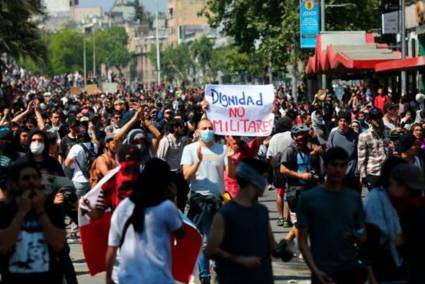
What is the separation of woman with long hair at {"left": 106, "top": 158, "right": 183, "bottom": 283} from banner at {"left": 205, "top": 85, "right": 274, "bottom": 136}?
7.42 m

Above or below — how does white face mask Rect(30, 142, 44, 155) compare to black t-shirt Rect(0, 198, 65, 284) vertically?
above

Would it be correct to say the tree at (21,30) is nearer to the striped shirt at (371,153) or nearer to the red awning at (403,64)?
the red awning at (403,64)

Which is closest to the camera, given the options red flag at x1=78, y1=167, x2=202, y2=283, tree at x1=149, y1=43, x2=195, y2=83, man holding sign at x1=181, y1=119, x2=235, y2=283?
red flag at x1=78, y1=167, x2=202, y2=283

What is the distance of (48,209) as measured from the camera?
8859 mm

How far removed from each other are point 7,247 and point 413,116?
68.7ft

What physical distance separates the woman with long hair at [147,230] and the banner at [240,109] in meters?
7.42

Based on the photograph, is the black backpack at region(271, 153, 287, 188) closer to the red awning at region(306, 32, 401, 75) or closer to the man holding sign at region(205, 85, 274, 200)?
the man holding sign at region(205, 85, 274, 200)

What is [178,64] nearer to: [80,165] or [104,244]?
[80,165]

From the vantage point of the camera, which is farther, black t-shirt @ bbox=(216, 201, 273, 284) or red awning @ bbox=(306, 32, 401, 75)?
red awning @ bbox=(306, 32, 401, 75)

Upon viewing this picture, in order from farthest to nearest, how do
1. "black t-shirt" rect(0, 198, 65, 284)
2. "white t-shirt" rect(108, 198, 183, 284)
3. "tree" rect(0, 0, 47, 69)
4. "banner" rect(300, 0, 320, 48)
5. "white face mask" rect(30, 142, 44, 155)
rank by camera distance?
"tree" rect(0, 0, 47, 69), "banner" rect(300, 0, 320, 48), "white face mask" rect(30, 142, 44, 155), "white t-shirt" rect(108, 198, 183, 284), "black t-shirt" rect(0, 198, 65, 284)

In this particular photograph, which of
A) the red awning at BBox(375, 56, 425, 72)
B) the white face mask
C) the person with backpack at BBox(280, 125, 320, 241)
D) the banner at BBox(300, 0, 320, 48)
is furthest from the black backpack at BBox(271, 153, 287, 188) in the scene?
the banner at BBox(300, 0, 320, 48)

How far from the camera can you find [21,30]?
59.6 metres

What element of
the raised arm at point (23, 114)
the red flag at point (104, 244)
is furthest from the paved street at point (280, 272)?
the raised arm at point (23, 114)

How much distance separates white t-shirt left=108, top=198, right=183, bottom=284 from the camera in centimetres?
906
